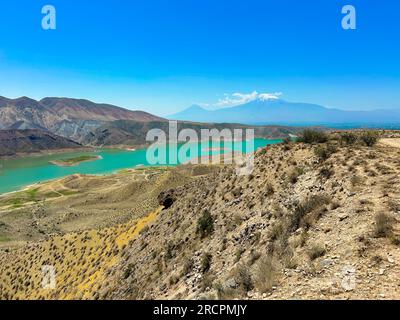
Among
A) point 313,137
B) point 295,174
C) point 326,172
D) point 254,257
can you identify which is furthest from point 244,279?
point 313,137

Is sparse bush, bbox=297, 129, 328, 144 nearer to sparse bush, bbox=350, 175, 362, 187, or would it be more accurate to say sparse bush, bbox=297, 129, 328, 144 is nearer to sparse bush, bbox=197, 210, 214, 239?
sparse bush, bbox=350, 175, 362, 187

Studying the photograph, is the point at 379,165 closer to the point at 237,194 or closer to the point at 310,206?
the point at 310,206

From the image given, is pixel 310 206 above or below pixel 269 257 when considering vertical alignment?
above

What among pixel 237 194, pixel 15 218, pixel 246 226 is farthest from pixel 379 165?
pixel 15 218

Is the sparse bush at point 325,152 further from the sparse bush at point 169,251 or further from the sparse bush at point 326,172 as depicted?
the sparse bush at point 169,251

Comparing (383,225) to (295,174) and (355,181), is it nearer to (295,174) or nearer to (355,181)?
(355,181)

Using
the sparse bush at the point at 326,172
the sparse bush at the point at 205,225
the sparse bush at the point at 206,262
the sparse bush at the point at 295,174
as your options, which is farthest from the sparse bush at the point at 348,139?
the sparse bush at the point at 206,262
